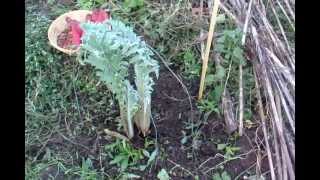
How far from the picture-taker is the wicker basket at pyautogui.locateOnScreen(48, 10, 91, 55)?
2256 millimetres

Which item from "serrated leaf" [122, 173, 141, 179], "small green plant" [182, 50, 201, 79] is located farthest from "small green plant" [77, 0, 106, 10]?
"serrated leaf" [122, 173, 141, 179]

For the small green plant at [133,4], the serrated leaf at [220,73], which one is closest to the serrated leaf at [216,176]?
the serrated leaf at [220,73]

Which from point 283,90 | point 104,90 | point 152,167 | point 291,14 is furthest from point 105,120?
point 291,14

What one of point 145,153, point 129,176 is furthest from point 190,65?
point 129,176

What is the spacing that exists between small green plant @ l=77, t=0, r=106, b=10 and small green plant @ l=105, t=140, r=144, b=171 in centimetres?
88

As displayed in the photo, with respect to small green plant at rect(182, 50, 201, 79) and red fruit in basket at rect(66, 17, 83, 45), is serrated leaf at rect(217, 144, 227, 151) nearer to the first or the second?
small green plant at rect(182, 50, 201, 79)

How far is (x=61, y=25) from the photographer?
2383 millimetres

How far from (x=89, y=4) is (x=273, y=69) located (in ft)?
3.48

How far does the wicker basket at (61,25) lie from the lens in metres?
2.26

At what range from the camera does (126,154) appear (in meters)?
1.89

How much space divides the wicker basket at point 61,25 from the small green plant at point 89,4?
3.6 inches

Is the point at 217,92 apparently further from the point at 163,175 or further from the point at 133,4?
the point at 133,4
